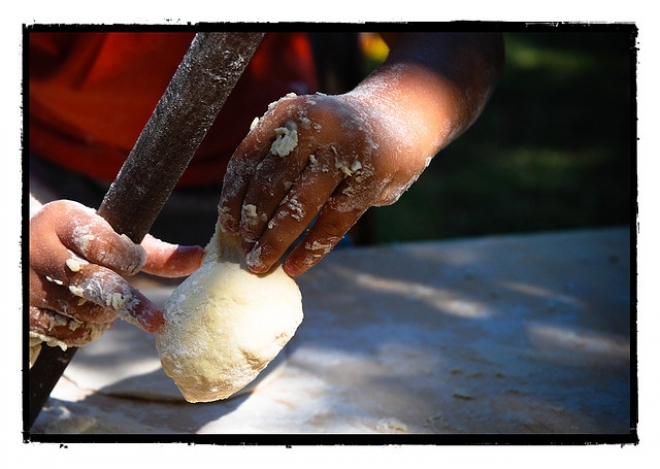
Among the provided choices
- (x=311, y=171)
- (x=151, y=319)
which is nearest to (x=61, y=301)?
(x=151, y=319)

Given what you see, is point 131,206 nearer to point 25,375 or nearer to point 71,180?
point 25,375

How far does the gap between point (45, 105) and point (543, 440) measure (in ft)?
4.71

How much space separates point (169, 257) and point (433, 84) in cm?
58

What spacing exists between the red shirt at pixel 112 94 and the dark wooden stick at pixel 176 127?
68 centimetres

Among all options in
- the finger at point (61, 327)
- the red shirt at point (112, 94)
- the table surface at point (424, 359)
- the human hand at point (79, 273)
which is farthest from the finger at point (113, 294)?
the red shirt at point (112, 94)

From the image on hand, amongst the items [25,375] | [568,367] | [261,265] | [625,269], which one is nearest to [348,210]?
[261,265]

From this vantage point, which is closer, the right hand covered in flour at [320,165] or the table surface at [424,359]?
the right hand covered in flour at [320,165]

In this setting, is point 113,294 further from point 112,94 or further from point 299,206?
point 112,94

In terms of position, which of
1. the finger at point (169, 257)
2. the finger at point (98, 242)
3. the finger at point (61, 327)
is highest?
the finger at point (169, 257)

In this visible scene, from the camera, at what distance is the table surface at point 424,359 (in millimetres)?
1591

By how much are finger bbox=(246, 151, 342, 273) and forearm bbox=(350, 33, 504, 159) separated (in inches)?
5.8

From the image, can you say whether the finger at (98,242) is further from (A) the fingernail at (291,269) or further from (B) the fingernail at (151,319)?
(A) the fingernail at (291,269)

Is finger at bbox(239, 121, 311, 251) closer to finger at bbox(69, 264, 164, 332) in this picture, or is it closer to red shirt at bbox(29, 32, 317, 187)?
finger at bbox(69, 264, 164, 332)

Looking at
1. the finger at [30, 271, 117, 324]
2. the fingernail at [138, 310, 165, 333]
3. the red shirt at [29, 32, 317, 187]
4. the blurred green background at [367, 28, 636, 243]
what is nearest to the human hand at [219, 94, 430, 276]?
the fingernail at [138, 310, 165, 333]
